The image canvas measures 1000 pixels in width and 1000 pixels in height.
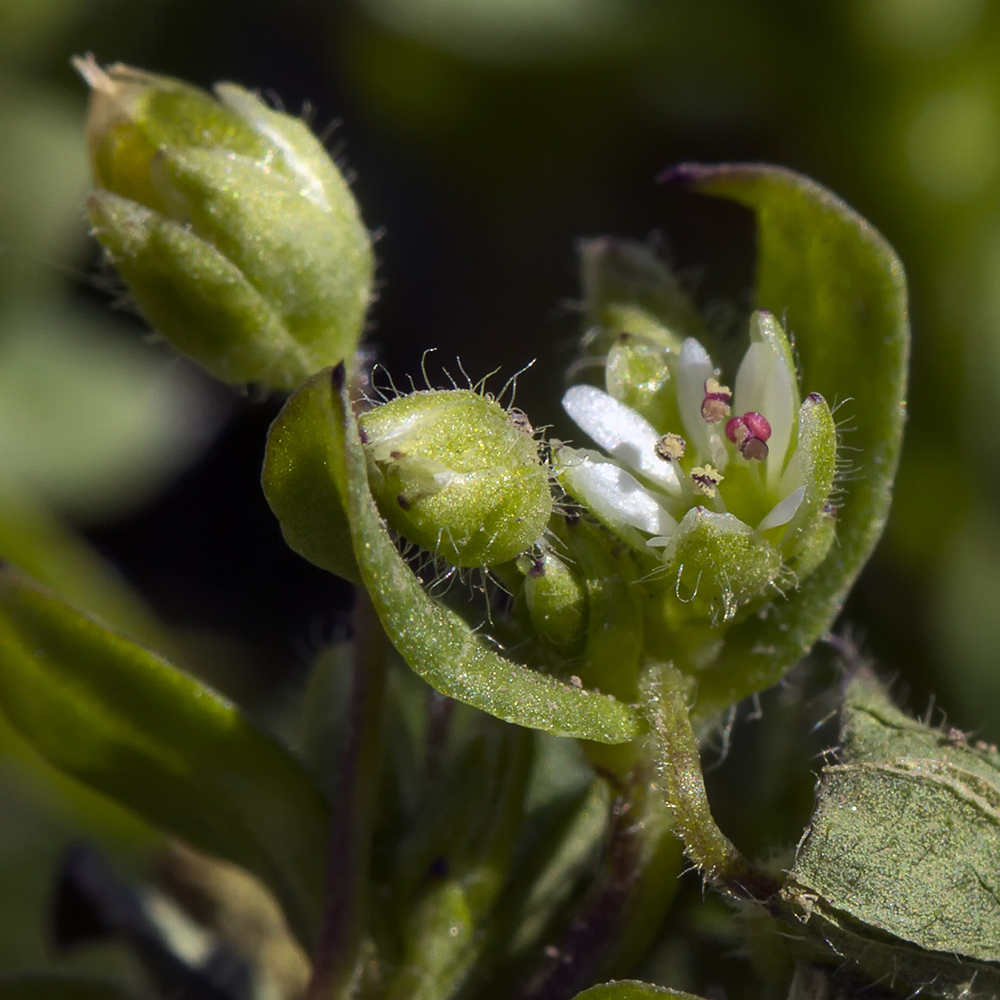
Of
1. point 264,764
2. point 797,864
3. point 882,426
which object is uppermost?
point 882,426

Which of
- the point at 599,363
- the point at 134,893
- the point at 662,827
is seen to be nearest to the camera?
the point at 662,827

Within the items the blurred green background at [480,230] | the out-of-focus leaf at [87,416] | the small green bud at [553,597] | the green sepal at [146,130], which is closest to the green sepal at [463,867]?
the small green bud at [553,597]

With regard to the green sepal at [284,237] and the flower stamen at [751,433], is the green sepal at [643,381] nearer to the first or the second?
the flower stamen at [751,433]

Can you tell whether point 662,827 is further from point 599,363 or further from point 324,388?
point 324,388

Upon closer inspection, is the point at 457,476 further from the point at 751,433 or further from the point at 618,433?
the point at 751,433

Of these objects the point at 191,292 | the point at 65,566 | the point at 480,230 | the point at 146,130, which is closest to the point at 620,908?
the point at 191,292

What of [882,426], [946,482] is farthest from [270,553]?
[882,426]

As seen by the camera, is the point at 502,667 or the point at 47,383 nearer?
the point at 502,667

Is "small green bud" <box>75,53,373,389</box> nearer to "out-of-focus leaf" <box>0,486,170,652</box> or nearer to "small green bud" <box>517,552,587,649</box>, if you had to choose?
"small green bud" <box>517,552,587,649</box>
